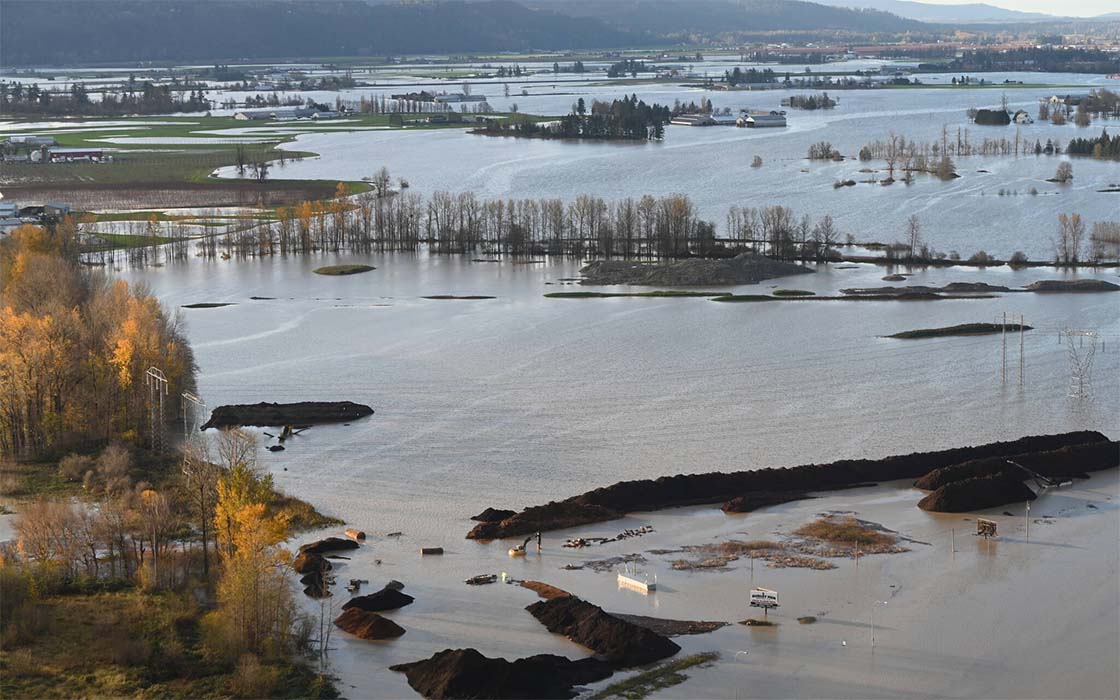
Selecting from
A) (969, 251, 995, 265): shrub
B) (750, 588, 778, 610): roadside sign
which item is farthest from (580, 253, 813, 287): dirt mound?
(750, 588, 778, 610): roadside sign

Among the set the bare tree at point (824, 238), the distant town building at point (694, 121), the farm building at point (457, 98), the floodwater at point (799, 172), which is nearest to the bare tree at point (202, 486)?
the bare tree at point (824, 238)

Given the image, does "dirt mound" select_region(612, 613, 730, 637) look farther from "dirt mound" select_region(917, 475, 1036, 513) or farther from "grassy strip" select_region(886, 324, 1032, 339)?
"grassy strip" select_region(886, 324, 1032, 339)

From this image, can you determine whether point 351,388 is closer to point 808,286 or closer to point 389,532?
point 389,532

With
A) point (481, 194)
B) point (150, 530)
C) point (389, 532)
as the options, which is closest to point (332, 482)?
point (389, 532)

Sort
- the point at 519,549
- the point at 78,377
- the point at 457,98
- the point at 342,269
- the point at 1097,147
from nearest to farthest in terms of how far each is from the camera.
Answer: the point at 519,549 → the point at 78,377 → the point at 342,269 → the point at 1097,147 → the point at 457,98

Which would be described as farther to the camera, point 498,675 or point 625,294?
point 625,294

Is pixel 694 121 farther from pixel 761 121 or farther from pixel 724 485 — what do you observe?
pixel 724 485

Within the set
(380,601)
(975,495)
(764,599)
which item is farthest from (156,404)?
(975,495)
